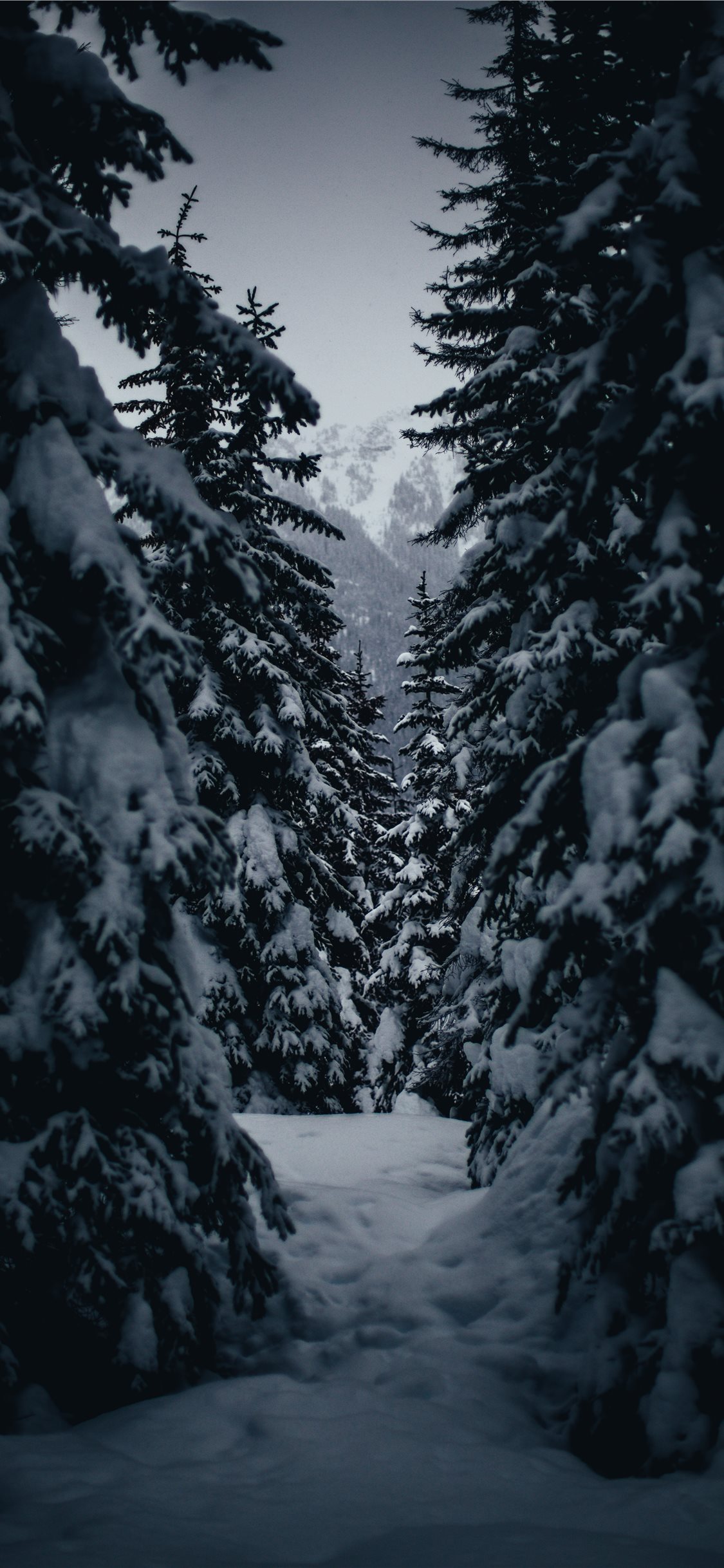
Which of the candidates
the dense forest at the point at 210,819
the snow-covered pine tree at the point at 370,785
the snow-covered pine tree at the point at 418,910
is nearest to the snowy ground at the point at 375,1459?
the dense forest at the point at 210,819

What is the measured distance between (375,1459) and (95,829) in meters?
3.52

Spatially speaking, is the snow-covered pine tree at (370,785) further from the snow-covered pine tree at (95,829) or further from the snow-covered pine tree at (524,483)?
the snow-covered pine tree at (95,829)

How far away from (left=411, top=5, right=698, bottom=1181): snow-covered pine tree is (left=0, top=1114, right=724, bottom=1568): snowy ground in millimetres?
1708

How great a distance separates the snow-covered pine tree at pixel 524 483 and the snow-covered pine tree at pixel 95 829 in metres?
2.19

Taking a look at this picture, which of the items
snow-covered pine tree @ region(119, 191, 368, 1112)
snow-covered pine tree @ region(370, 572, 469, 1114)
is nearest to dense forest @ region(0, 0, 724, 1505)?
snow-covered pine tree @ region(119, 191, 368, 1112)

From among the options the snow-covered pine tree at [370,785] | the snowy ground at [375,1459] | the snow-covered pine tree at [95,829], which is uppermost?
the snow-covered pine tree at [370,785]

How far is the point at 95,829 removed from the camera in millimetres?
4488

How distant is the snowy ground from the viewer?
291 centimetres

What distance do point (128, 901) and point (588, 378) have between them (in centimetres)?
429

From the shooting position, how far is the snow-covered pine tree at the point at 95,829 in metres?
4.18

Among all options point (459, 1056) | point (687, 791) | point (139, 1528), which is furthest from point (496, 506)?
point (459, 1056)

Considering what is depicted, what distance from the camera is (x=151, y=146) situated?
5332 mm

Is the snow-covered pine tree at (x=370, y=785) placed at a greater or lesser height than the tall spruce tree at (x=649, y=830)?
greater

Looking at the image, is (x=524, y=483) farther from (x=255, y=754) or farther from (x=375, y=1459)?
(x=375, y=1459)
